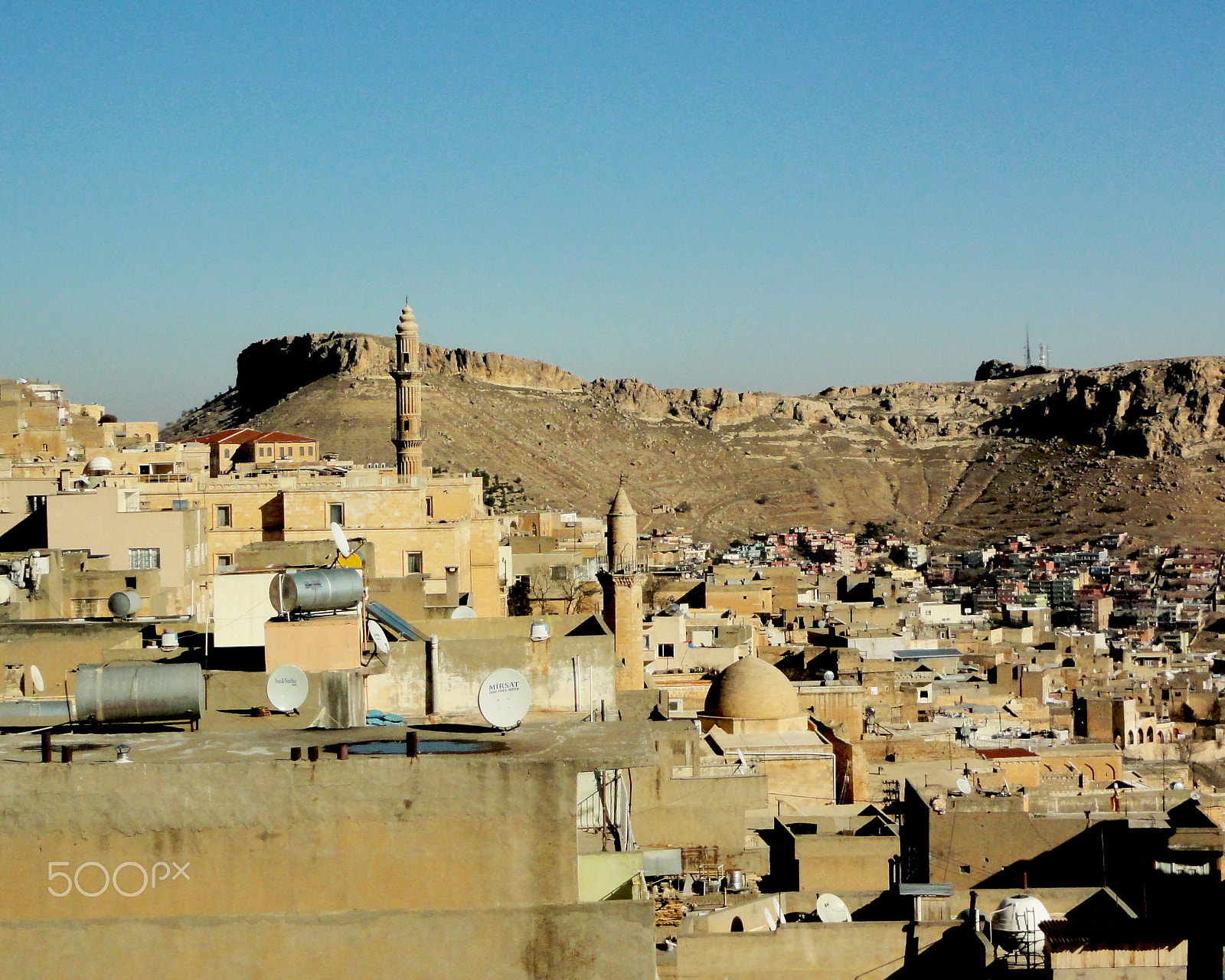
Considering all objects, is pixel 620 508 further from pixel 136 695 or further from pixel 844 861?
pixel 136 695

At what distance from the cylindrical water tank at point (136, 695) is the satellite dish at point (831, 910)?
18.7 feet

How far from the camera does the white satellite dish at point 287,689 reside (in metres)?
8.45

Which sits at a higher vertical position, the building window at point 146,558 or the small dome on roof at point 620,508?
the small dome on roof at point 620,508

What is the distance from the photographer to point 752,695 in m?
22.4

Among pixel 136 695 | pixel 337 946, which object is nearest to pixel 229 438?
pixel 136 695

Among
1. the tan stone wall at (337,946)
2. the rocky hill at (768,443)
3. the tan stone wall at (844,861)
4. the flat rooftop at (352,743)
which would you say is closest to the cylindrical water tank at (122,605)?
the tan stone wall at (844,861)

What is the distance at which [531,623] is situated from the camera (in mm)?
13539

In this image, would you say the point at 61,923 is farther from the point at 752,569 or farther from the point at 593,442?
the point at 593,442

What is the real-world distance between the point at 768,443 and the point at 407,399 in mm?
94104

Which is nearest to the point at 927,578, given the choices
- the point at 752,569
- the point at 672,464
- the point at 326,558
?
the point at 752,569

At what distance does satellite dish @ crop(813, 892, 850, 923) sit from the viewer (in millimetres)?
11539

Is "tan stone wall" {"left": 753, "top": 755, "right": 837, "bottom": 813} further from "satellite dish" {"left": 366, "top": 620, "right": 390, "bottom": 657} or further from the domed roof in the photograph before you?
"satellite dish" {"left": 366, "top": 620, "right": 390, "bottom": 657}

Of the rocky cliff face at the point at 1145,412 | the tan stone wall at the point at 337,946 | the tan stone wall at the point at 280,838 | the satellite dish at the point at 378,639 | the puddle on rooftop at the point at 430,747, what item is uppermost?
the rocky cliff face at the point at 1145,412

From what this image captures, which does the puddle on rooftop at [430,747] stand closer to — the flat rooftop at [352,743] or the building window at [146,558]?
the flat rooftop at [352,743]
